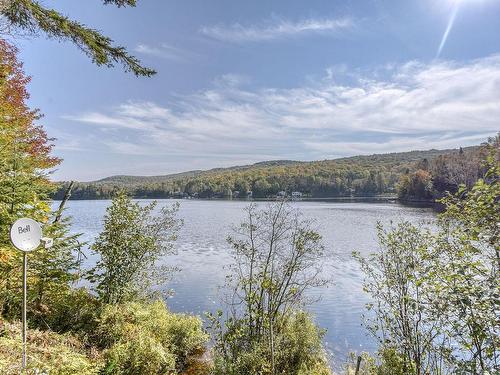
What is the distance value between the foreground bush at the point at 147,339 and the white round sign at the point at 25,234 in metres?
3.22

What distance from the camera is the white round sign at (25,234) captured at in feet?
17.6

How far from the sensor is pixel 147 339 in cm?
832

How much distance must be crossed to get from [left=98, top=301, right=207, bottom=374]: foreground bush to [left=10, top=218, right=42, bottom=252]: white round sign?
322 cm

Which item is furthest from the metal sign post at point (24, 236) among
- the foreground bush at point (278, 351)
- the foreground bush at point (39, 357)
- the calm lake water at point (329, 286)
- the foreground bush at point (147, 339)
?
the calm lake water at point (329, 286)

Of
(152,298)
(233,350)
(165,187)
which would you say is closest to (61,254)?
(152,298)

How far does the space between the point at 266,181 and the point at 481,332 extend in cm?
12343

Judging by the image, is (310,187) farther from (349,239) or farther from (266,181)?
(349,239)

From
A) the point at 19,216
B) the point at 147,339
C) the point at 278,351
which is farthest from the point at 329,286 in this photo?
the point at 19,216

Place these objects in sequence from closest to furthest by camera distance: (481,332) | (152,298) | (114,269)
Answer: (481,332) → (114,269) → (152,298)

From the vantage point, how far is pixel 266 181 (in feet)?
417

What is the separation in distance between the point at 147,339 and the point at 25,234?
4.17 m

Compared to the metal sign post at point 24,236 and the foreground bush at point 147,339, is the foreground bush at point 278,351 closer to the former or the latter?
the foreground bush at point 147,339

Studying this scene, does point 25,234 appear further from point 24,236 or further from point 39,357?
point 39,357

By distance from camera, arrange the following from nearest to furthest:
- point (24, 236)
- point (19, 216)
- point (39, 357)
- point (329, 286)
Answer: point (24, 236)
point (39, 357)
point (19, 216)
point (329, 286)
